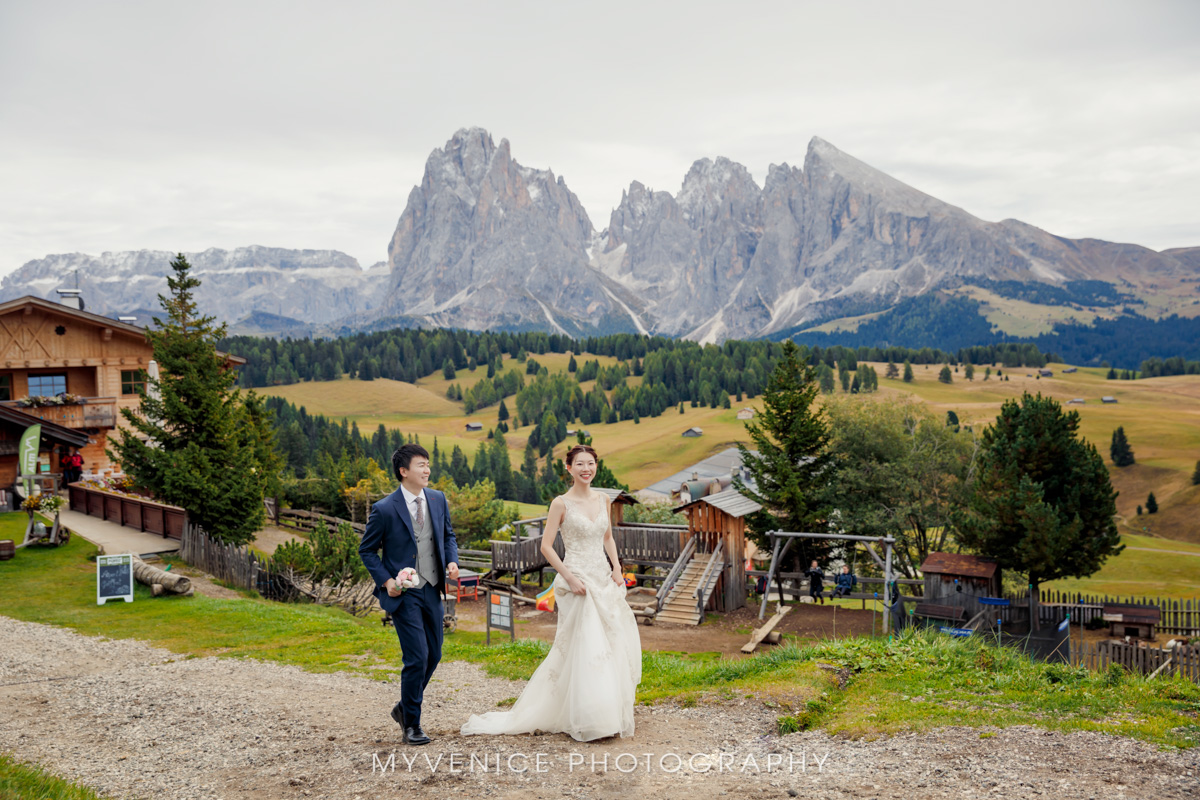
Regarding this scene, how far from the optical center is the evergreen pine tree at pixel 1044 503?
2439 cm

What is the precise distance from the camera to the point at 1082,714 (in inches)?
284

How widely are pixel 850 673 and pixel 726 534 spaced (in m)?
18.7

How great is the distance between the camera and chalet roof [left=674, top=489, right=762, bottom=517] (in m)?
27.1

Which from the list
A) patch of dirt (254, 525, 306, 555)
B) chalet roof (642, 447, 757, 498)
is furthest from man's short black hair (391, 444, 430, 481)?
chalet roof (642, 447, 757, 498)

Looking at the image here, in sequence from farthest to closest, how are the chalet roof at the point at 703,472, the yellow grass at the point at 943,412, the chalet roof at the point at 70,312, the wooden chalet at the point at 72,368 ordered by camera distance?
the yellow grass at the point at 943,412
the chalet roof at the point at 703,472
the wooden chalet at the point at 72,368
the chalet roof at the point at 70,312

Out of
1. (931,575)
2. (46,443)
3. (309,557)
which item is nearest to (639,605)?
(931,575)

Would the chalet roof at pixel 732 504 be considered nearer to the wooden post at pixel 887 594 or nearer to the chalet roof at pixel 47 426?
the wooden post at pixel 887 594

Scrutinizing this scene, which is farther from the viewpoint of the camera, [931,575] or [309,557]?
[931,575]

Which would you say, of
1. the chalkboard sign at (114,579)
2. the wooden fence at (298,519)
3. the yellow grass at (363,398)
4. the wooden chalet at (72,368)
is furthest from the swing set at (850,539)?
the yellow grass at (363,398)

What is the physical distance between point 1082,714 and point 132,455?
25.1 meters

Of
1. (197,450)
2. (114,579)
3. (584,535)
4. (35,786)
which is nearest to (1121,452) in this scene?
(197,450)

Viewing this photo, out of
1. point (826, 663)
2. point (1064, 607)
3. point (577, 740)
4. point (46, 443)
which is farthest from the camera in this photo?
point (46, 443)

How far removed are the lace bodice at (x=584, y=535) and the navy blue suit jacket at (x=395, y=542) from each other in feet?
3.65

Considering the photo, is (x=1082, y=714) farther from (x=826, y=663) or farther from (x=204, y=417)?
(x=204, y=417)
